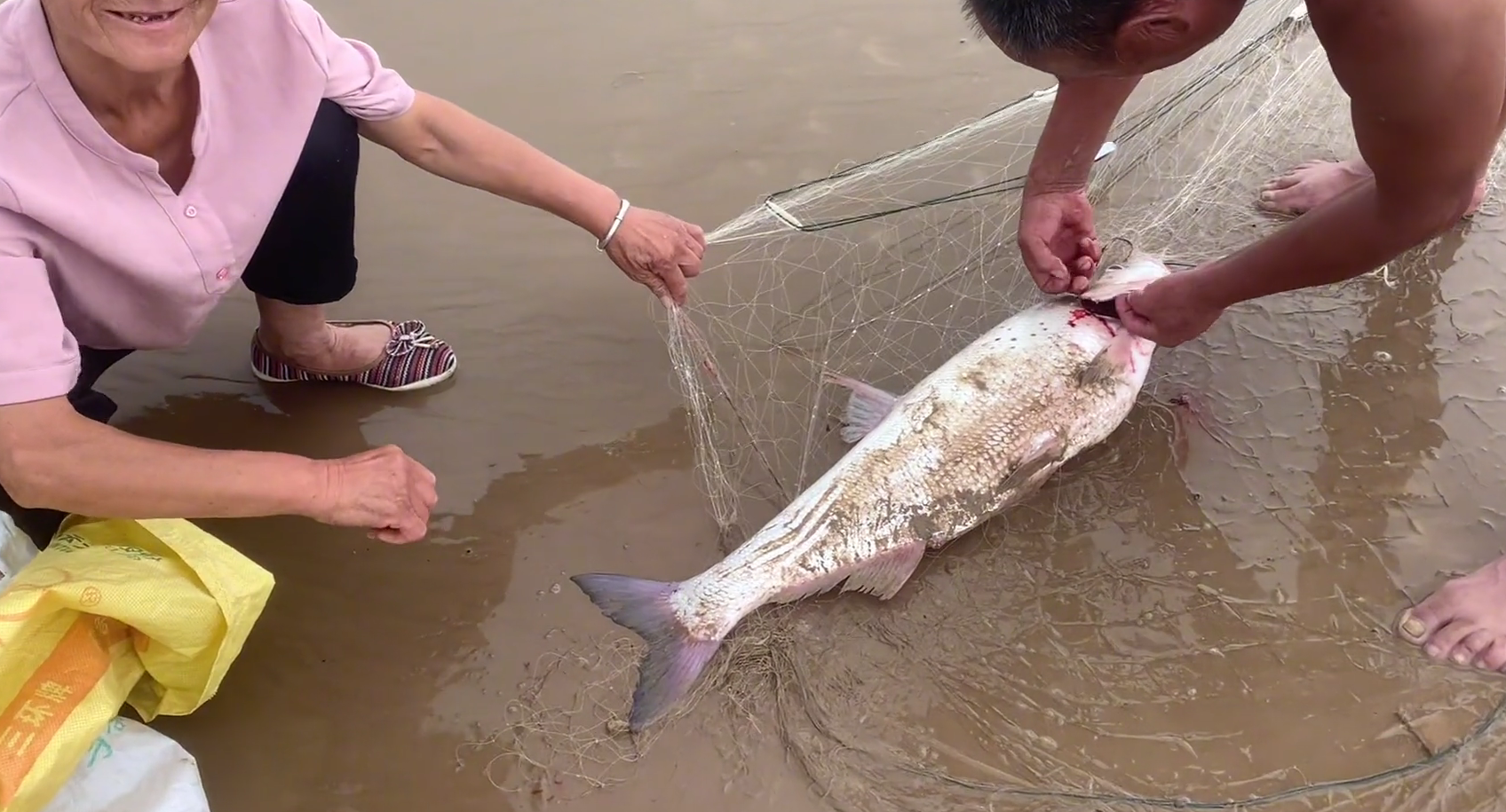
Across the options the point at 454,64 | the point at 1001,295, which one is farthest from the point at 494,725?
the point at 454,64

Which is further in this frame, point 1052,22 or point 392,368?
point 392,368

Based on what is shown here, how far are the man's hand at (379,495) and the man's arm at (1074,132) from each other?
191cm

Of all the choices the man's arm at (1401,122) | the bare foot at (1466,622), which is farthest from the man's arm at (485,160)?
the bare foot at (1466,622)

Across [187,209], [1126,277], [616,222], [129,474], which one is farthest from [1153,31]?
[129,474]

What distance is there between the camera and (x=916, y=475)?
2609mm

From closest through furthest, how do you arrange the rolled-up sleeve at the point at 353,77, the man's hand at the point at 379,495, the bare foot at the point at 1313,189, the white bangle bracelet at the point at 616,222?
the man's hand at the point at 379,495
the rolled-up sleeve at the point at 353,77
the white bangle bracelet at the point at 616,222
the bare foot at the point at 1313,189

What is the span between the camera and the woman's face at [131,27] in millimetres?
1731

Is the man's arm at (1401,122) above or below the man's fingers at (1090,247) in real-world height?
above

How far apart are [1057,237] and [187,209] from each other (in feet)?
7.47

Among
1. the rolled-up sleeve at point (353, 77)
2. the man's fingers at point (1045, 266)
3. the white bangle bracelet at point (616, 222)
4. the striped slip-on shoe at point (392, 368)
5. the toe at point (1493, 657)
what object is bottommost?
the toe at point (1493, 657)

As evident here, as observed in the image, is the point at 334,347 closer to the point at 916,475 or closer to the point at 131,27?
the point at 131,27

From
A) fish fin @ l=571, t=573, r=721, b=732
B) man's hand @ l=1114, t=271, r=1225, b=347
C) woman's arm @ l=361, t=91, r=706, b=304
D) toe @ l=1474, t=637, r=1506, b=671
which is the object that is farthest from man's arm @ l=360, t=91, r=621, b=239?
toe @ l=1474, t=637, r=1506, b=671

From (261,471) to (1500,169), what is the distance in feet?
13.7

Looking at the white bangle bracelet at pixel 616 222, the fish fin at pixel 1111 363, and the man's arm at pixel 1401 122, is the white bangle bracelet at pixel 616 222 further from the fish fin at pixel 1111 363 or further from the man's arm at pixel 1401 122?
the man's arm at pixel 1401 122
